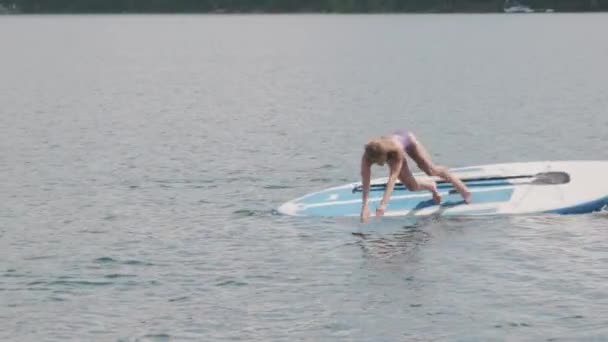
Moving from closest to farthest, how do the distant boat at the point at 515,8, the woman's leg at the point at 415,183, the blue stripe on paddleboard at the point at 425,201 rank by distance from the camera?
the woman's leg at the point at 415,183, the blue stripe on paddleboard at the point at 425,201, the distant boat at the point at 515,8

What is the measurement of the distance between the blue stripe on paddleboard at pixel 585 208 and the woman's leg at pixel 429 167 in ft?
5.78

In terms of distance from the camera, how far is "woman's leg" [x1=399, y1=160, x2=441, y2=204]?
26703 mm

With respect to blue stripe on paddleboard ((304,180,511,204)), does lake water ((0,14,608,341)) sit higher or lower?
lower

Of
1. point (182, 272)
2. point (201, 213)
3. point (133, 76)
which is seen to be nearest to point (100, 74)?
point (133, 76)

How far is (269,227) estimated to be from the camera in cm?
2766

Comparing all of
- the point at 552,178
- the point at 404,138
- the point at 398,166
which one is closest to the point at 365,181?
the point at 398,166

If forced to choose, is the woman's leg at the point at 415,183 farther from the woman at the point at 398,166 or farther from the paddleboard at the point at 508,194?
the paddleboard at the point at 508,194

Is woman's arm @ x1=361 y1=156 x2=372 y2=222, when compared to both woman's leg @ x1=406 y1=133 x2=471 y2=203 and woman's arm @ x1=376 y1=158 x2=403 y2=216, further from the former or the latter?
woman's leg @ x1=406 y1=133 x2=471 y2=203

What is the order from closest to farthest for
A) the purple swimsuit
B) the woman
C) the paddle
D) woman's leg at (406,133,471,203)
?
1. the woman
2. the purple swimsuit
3. woman's leg at (406,133,471,203)
4. the paddle

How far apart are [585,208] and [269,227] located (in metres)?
6.12

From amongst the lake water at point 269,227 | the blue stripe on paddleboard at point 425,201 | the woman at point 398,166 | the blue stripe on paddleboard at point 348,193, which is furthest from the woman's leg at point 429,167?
the lake water at point 269,227

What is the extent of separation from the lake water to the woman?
67 cm

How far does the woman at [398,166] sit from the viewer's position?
998 inches

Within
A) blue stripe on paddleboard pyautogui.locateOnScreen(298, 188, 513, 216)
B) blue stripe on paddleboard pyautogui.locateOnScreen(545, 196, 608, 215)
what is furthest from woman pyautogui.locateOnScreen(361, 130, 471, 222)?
blue stripe on paddleboard pyautogui.locateOnScreen(545, 196, 608, 215)
